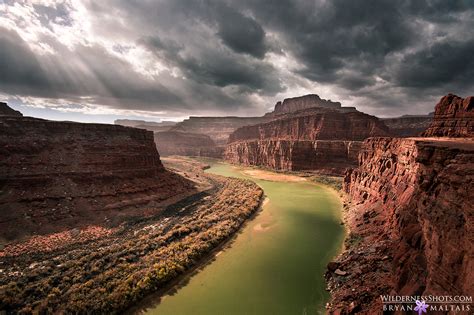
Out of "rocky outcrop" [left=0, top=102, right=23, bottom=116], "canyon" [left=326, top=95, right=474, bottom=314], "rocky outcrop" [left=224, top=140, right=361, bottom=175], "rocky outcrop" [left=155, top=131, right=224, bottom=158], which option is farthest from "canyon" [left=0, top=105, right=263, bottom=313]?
"rocky outcrop" [left=155, top=131, right=224, bottom=158]

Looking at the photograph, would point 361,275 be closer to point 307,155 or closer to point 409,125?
point 307,155

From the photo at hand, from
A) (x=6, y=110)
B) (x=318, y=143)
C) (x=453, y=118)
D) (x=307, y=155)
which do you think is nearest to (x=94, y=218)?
(x=6, y=110)

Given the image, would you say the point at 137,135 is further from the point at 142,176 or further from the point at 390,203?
the point at 390,203

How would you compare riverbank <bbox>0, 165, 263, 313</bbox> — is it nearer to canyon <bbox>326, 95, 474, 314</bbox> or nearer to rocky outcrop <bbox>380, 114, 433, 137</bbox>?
canyon <bbox>326, 95, 474, 314</bbox>

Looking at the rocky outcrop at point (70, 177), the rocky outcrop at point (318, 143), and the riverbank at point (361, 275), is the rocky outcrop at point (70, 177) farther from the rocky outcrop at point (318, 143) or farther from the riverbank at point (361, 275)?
the rocky outcrop at point (318, 143)

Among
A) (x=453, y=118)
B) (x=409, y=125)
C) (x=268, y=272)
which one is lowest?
(x=268, y=272)

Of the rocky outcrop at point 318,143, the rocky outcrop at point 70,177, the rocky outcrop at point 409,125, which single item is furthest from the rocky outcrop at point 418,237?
the rocky outcrop at point 409,125
